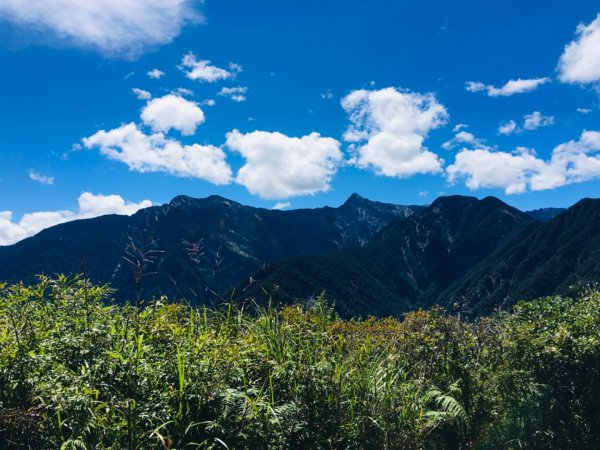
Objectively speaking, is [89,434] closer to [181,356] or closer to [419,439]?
[181,356]

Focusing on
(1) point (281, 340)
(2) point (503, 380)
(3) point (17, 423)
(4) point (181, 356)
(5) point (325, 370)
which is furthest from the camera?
(2) point (503, 380)

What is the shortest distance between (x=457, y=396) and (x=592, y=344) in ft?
8.02

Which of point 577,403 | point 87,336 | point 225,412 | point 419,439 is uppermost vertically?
point 87,336

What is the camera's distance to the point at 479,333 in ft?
27.5

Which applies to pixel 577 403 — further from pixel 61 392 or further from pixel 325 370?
pixel 61 392

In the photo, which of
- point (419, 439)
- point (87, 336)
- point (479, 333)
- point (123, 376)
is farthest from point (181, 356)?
point (479, 333)

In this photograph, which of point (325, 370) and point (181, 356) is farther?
point (325, 370)

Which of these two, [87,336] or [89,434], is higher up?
[87,336]

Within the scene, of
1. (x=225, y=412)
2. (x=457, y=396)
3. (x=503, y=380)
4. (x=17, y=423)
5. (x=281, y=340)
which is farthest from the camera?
(x=503, y=380)

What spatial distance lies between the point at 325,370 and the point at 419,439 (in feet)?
4.10

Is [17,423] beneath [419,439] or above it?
above

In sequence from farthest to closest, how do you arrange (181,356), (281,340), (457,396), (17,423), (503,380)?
(503,380) → (457,396) → (281,340) → (181,356) → (17,423)

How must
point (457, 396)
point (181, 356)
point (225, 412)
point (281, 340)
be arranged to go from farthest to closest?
point (457, 396) → point (281, 340) → point (181, 356) → point (225, 412)

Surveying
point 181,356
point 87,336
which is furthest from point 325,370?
point 87,336
